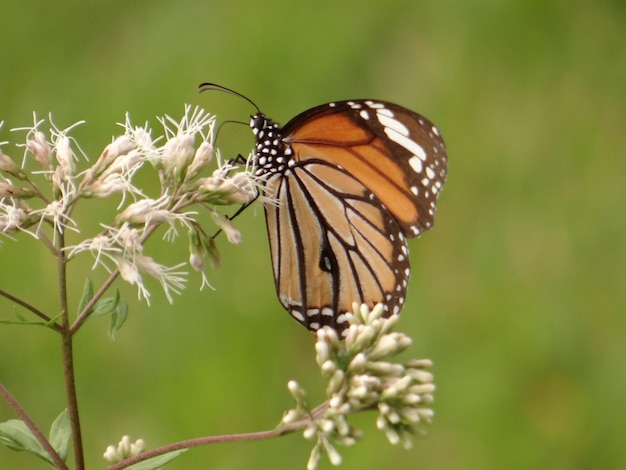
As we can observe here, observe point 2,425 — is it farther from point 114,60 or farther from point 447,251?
point 114,60

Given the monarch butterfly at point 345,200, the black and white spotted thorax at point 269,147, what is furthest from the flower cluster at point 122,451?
the black and white spotted thorax at point 269,147

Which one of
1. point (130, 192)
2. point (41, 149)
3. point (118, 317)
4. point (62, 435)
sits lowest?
point (62, 435)

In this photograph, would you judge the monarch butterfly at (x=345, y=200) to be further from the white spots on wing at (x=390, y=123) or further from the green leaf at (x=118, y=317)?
the green leaf at (x=118, y=317)

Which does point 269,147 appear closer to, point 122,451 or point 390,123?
point 390,123

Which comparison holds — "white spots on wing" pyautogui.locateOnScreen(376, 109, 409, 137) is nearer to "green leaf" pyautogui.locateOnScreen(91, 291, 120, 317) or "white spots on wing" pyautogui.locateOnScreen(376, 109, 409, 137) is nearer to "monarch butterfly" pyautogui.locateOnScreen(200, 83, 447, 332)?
"monarch butterfly" pyautogui.locateOnScreen(200, 83, 447, 332)

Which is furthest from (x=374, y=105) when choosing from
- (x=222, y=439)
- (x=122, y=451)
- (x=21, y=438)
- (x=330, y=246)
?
(x=21, y=438)

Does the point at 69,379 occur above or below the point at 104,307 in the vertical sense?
below
